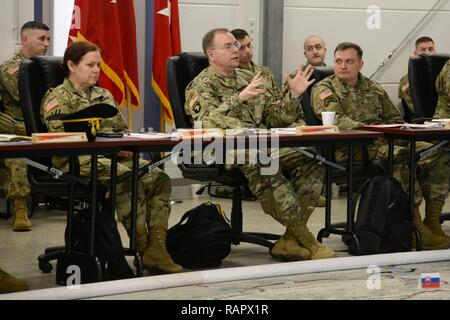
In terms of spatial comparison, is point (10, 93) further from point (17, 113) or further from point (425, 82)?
point (425, 82)

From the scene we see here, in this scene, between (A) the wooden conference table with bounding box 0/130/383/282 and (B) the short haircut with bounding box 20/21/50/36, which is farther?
(B) the short haircut with bounding box 20/21/50/36

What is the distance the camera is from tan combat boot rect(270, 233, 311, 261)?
458cm

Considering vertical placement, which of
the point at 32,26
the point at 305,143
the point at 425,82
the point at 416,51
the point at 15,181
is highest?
the point at 32,26

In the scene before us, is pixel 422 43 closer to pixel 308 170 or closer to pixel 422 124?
pixel 422 124

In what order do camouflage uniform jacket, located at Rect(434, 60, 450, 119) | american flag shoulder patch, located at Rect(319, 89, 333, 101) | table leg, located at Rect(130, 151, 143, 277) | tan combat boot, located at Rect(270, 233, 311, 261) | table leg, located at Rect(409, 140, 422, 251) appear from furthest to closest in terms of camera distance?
camouflage uniform jacket, located at Rect(434, 60, 450, 119) < american flag shoulder patch, located at Rect(319, 89, 333, 101) < table leg, located at Rect(409, 140, 422, 251) < tan combat boot, located at Rect(270, 233, 311, 261) < table leg, located at Rect(130, 151, 143, 277)

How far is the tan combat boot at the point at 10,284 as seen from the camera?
3.88 m

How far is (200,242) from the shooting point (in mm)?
4445

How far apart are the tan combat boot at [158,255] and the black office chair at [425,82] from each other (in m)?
1.91

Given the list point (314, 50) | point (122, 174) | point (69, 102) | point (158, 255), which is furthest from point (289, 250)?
point (314, 50)

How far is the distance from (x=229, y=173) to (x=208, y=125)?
281 mm

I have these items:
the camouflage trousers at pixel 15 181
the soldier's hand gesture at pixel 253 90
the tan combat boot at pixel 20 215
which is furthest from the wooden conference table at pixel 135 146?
the camouflage trousers at pixel 15 181

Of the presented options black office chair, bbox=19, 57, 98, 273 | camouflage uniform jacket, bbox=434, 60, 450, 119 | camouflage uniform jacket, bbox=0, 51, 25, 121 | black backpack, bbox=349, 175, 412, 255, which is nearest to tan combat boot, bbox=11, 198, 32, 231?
camouflage uniform jacket, bbox=0, 51, 25, 121

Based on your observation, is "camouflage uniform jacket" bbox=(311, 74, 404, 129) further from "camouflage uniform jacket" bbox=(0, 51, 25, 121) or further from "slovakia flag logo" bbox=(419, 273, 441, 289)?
"camouflage uniform jacket" bbox=(0, 51, 25, 121)

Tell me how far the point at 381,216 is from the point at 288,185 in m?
0.50
